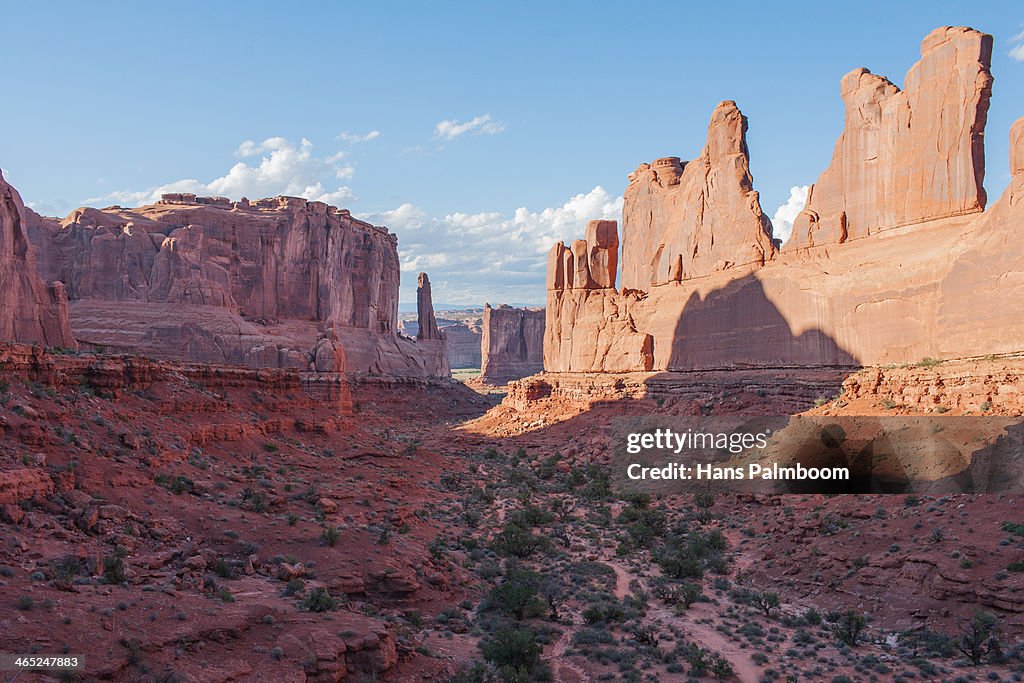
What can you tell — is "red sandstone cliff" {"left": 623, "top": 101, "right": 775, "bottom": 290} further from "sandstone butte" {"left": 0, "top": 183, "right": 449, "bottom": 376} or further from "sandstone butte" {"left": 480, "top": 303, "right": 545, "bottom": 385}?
"sandstone butte" {"left": 480, "top": 303, "right": 545, "bottom": 385}

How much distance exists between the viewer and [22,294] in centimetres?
2170

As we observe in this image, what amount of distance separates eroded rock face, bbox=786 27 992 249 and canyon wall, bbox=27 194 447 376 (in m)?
39.7

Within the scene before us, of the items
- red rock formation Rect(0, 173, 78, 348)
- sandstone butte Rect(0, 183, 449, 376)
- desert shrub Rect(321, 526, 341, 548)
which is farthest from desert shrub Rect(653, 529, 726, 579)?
sandstone butte Rect(0, 183, 449, 376)

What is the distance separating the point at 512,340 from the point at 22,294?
110m

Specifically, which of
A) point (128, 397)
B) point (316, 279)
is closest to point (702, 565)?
point (128, 397)

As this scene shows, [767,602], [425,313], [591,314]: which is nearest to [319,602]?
[767,602]

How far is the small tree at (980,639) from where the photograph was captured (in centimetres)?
1195

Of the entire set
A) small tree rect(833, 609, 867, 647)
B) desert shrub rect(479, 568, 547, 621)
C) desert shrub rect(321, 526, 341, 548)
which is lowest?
small tree rect(833, 609, 867, 647)

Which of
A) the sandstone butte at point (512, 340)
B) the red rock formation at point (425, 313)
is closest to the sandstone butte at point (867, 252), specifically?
the red rock formation at point (425, 313)

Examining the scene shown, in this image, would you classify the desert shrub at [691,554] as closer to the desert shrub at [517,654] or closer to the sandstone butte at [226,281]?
the desert shrub at [517,654]

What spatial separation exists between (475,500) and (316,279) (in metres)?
56.8

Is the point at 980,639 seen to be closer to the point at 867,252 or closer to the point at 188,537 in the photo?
the point at 188,537

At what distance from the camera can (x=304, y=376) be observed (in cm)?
5453

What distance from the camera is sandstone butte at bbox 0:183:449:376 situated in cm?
5728
